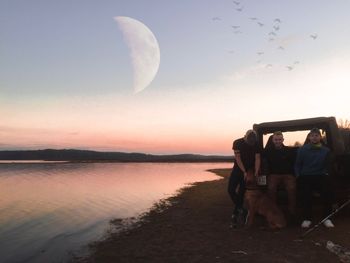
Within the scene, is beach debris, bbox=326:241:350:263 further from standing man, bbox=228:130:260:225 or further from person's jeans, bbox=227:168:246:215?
person's jeans, bbox=227:168:246:215

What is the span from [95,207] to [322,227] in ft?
36.6

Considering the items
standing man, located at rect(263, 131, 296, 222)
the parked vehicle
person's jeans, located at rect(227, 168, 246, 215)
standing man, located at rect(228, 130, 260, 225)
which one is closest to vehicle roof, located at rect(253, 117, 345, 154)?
the parked vehicle

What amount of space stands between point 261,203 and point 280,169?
3.39 feet

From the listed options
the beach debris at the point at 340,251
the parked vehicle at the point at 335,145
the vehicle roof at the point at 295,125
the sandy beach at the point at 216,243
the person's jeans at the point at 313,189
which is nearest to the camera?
the beach debris at the point at 340,251

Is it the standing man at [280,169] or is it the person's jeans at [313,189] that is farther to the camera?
the standing man at [280,169]

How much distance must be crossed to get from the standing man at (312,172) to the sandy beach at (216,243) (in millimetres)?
569

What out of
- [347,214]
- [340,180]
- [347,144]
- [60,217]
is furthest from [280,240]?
[60,217]

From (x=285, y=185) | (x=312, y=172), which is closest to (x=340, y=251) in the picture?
(x=312, y=172)

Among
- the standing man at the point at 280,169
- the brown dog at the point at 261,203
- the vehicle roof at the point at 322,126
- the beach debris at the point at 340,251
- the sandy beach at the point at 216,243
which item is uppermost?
the vehicle roof at the point at 322,126

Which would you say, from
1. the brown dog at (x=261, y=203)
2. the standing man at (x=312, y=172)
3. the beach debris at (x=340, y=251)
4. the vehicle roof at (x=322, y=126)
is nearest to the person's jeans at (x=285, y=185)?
the standing man at (x=312, y=172)

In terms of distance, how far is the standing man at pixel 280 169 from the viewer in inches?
381

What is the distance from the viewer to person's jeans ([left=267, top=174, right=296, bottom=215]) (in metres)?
9.68

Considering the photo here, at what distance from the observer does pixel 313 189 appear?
9562mm

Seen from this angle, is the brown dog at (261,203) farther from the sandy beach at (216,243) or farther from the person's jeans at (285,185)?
the person's jeans at (285,185)
